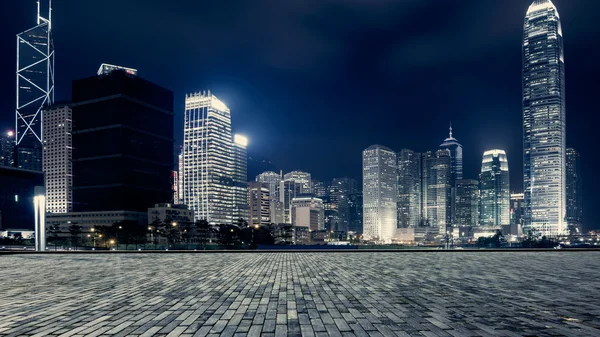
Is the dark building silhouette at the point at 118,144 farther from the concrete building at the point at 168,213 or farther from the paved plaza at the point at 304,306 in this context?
the paved plaza at the point at 304,306

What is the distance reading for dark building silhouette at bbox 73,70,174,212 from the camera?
174 m

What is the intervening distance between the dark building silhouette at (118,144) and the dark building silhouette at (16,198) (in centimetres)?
3063

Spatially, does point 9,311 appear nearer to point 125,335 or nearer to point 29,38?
point 125,335

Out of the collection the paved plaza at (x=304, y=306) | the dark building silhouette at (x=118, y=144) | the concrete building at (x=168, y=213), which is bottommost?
the concrete building at (x=168, y=213)

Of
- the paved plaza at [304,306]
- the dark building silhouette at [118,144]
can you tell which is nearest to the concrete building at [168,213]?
the dark building silhouette at [118,144]

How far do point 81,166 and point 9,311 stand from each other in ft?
634

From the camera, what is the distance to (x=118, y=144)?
17450 centimetres

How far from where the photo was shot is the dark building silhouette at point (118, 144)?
571ft

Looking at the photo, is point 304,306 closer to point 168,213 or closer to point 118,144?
point 168,213

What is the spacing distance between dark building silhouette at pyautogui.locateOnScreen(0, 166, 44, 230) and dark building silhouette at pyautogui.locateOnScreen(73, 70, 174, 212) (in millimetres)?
30628

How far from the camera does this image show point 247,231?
428 feet

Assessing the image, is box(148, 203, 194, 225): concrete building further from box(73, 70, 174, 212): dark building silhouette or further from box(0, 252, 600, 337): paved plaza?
box(0, 252, 600, 337): paved plaza

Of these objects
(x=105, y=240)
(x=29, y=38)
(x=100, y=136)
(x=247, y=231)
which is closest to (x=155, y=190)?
(x=100, y=136)

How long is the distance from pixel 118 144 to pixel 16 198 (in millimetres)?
43386
